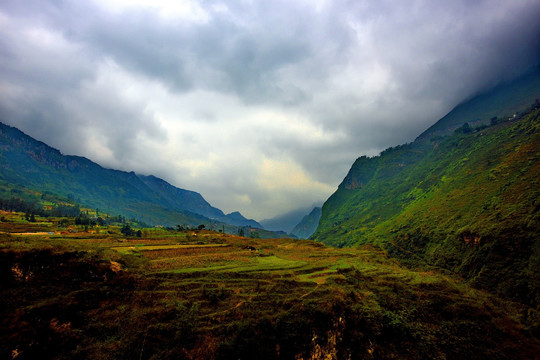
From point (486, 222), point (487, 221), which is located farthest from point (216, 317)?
point (487, 221)

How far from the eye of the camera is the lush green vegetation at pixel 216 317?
68.1 ft

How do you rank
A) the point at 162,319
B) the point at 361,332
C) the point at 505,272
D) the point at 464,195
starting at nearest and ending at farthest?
the point at 162,319, the point at 361,332, the point at 505,272, the point at 464,195

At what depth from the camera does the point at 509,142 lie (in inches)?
4611

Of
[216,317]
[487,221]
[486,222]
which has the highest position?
[487,221]

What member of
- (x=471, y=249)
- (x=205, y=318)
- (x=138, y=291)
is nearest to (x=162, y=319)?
(x=205, y=318)

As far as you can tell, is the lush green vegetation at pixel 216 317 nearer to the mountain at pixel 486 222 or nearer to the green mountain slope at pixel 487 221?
the green mountain slope at pixel 487 221

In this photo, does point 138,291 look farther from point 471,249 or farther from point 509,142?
point 509,142

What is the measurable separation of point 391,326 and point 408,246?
289 ft

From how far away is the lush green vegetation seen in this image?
68.1 feet

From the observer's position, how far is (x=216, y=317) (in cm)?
2416

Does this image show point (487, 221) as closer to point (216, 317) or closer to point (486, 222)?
point (486, 222)

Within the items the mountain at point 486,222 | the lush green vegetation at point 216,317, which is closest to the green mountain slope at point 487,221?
the mountain at point 486,222

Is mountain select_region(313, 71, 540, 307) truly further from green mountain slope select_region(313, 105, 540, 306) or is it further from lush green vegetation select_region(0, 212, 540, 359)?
lush green vegetation select_region(0, 212, 540, 359)

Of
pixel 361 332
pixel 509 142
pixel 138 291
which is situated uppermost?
pixel 509 142
